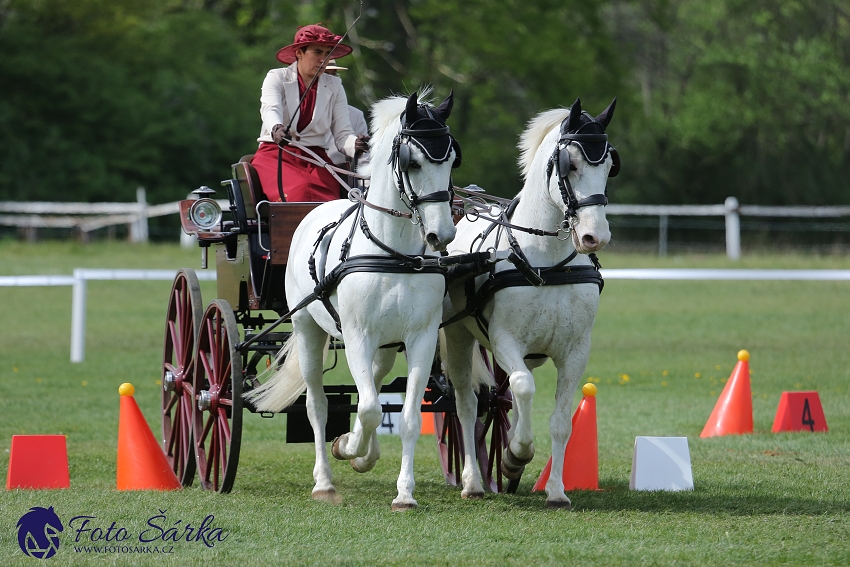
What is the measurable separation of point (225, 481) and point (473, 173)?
2474 centimetres

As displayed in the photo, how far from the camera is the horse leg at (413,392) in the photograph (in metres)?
5.55

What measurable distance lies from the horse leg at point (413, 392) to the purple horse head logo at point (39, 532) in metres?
1.57

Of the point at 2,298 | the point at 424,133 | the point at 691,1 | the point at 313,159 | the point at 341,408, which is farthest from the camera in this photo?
the point at 691,1

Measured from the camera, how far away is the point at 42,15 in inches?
1229

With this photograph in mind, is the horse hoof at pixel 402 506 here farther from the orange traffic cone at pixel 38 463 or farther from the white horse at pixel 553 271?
the orange traffic cone at pixel 38 463

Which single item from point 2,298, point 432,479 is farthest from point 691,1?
point 432,479

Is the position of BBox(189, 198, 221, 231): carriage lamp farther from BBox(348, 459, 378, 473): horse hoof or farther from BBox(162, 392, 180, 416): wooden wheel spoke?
BBox(348, 459, 378, 473): horse hoof

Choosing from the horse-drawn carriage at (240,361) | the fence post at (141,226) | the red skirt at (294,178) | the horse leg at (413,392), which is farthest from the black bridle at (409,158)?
the fence post at (141,226)

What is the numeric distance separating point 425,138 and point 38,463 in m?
3.00

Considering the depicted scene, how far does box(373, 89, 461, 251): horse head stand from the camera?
207 inches

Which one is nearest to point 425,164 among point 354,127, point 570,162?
point 570,162

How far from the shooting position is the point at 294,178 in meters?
6.91

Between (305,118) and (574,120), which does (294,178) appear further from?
(574,120)

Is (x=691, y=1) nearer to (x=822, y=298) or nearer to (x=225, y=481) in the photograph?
(x=822, y=298)
